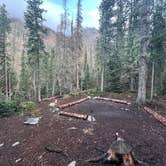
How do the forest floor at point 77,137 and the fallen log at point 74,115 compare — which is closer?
the forest floor at point 77,137

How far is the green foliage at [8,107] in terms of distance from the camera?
10892 mm

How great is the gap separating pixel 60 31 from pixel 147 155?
27.4 meters

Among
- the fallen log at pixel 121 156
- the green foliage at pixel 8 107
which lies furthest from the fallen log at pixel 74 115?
the fallen log at pixel 121 156

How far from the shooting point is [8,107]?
36.4ft

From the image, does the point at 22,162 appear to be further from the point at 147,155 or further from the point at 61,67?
the point at 61,67

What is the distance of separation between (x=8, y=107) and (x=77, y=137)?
214 inches

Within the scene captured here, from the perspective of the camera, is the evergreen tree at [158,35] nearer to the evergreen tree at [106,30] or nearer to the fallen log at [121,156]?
the evergreen tree at [106,30]

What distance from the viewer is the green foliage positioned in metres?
10.9

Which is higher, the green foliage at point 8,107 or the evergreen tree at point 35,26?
the evergreen tree at point 35,26

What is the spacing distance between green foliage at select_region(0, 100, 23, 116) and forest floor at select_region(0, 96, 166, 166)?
91 cm

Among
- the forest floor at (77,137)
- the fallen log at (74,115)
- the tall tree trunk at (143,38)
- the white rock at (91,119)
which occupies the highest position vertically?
the tall tree trunk at (143,38)

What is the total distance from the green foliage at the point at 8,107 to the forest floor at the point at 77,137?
91cm

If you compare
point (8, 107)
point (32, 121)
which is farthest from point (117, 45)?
point (32, 121)

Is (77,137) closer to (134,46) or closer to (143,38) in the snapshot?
(143,38)
